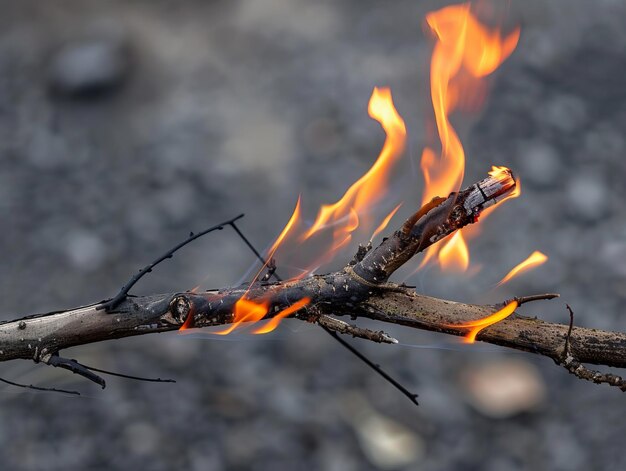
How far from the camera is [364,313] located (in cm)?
162

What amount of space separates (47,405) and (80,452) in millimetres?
237

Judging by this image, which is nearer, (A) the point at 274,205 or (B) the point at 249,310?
(B) the point at 249,310

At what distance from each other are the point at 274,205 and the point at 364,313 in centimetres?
155

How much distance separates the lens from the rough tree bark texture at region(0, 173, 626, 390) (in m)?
1.53

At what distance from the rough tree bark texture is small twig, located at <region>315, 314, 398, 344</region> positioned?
2 cm

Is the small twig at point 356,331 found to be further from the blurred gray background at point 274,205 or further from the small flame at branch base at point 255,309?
the blurred gray background at point 274,205

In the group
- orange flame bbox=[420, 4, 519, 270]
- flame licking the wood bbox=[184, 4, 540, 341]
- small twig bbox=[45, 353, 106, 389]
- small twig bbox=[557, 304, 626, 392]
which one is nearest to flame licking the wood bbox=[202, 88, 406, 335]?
flame licking the wood bbox=[184, 4, 540, 341]

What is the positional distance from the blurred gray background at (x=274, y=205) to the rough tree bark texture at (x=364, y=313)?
0.83 meters

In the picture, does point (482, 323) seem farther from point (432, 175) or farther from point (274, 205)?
point (274, 205)

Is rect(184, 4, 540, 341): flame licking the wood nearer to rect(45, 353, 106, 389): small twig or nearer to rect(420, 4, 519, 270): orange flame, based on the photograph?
rect(420, 4, 519, 270): orange flame

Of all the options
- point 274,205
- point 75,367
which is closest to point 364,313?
point 75,367

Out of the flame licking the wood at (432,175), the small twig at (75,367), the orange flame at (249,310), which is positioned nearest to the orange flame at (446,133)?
the flame licking the wood at (432,175)

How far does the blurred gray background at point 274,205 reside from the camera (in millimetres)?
2438

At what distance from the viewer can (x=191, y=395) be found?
2.52 meters
